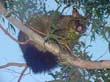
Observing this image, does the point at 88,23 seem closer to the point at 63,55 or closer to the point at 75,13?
the point at 75,13

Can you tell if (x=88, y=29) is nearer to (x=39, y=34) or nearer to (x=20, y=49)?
(x=39, y=34)

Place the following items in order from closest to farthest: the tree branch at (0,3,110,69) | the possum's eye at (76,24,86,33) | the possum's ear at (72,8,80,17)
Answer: the tree branch at (0,3,110,69), the possum's ear at (72,8,80,17), the possum's eye at (76,24,86,33)

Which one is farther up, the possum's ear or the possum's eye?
the possum's ear

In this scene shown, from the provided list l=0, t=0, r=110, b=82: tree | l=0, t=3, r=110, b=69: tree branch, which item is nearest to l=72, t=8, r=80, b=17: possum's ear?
Answer: l=0, t=0, r=110, b=82: tree

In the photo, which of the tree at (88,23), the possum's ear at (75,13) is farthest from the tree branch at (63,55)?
the possum's ear at (75,13)

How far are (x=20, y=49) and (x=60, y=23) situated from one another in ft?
1.64

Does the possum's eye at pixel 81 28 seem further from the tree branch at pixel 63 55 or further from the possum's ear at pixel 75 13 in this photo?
the tree branch at pixel 63 55

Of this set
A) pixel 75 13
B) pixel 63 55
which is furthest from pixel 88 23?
pixel 63 55

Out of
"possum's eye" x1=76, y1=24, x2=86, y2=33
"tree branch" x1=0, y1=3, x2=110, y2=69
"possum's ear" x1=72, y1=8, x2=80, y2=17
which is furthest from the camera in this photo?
"possum's eye" x1=76, y1=24, x2=86, y2=33

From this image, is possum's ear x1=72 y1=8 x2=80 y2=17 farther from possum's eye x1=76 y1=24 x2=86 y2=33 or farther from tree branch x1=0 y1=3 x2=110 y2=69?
tree branch x1=0 y1=3 x2=110 y2=69

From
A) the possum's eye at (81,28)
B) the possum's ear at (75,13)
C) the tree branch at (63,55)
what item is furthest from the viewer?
the possum's eye at (81,28)

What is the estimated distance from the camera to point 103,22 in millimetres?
1799

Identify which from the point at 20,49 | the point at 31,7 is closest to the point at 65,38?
the point at 31,7

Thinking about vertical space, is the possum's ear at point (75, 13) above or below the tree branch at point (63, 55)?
above
